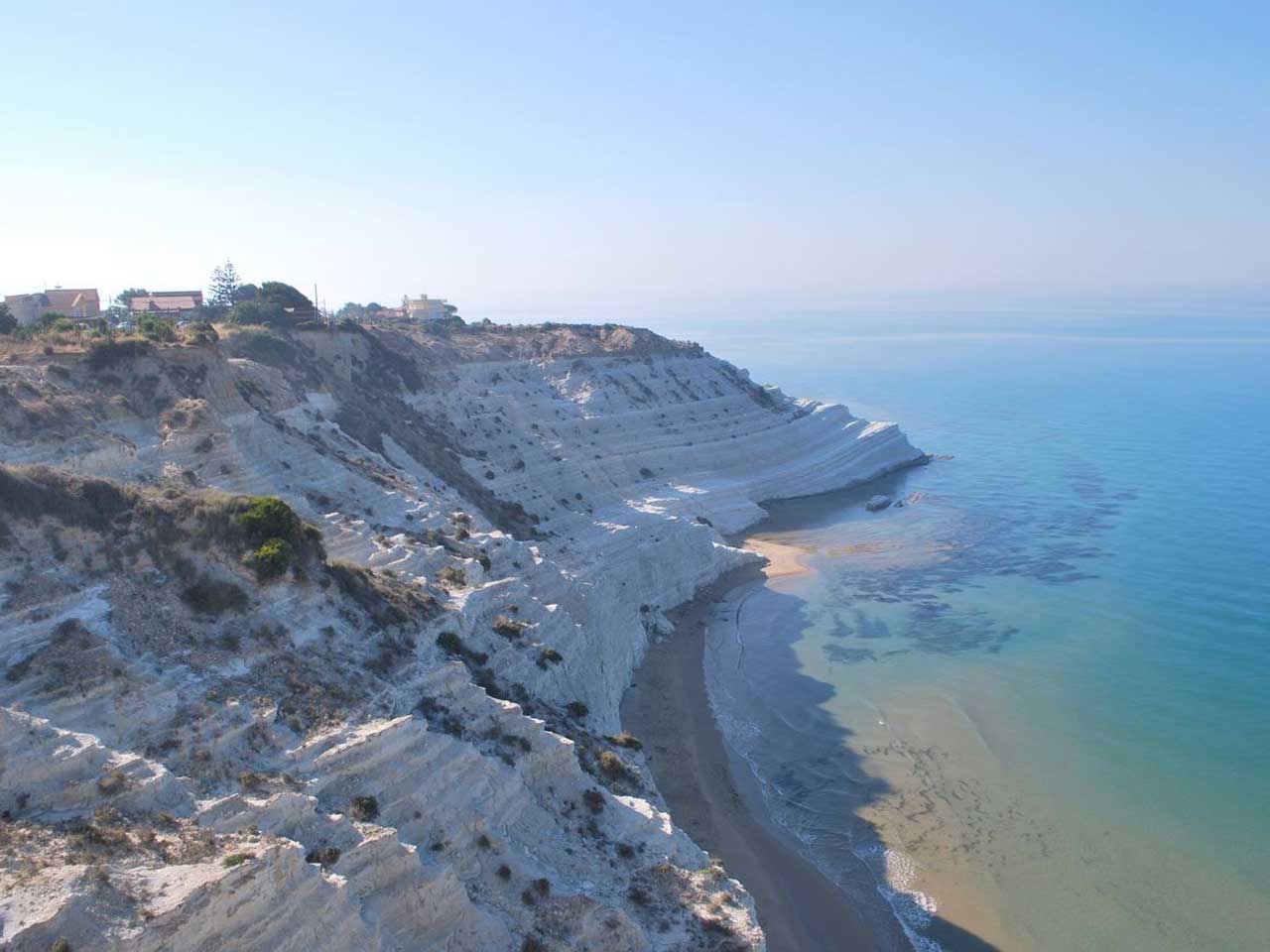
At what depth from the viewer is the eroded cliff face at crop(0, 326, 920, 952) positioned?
1410cm

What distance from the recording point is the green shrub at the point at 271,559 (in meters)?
20.9

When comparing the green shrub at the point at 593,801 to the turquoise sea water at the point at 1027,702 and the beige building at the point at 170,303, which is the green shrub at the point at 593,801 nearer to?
the turquoise sea water at the point at 1027,702

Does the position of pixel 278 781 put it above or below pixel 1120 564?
above

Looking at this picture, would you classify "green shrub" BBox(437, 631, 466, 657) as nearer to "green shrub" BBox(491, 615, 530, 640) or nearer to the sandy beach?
"green shrub" BBox(491, 615, 530, 640)

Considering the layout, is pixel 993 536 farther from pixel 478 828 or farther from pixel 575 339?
pixel 478 828

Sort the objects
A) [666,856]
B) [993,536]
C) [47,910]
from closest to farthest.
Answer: [47,910], [666,856], [993,536]

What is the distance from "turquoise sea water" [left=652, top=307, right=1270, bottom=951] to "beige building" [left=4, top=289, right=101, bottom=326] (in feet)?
134

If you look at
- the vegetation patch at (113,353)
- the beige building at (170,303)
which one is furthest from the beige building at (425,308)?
the vegetation patch at (113,353)

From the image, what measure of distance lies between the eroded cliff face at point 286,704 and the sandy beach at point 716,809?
2221mm

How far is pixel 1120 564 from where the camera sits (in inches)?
2021

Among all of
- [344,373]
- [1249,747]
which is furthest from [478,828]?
[344,373]

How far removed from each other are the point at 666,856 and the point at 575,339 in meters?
66.8

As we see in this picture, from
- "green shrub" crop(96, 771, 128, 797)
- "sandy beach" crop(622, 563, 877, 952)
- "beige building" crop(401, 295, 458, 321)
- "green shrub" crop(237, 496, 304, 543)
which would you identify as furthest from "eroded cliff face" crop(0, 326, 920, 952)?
"beige building" crop(401, 295, 458, 321)

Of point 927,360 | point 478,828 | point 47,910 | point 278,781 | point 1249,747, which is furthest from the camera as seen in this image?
point 927,360
